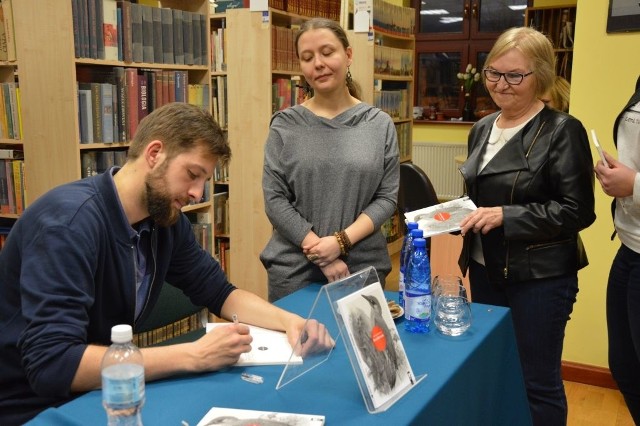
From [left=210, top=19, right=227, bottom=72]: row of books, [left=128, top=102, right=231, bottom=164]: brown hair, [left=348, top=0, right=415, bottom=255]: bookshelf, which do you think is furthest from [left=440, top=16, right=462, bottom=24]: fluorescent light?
[left=128, top=102, right=231, bottom=164]: brown hair

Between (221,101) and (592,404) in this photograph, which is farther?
(221,101)

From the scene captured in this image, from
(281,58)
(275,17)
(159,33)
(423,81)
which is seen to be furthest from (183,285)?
(423,81)

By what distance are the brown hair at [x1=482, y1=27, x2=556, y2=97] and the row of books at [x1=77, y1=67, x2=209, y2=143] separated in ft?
6.30

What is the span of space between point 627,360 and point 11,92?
10.0ft

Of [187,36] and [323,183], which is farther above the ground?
[187,36]

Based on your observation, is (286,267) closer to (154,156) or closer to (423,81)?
(154,156)

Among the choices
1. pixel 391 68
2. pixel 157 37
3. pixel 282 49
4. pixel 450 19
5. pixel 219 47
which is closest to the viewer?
pixel 157 37

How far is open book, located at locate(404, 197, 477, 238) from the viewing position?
6.47 ft

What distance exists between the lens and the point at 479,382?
1.61 m

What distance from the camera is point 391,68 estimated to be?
18.7 feet

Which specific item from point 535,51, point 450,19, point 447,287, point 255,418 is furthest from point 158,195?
point 450,19

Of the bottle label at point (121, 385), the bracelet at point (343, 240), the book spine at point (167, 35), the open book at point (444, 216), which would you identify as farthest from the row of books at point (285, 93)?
the bottle label at point (121, 385)

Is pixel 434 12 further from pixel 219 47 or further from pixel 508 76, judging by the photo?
pixel 508 76

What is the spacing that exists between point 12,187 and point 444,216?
2.34 meters
